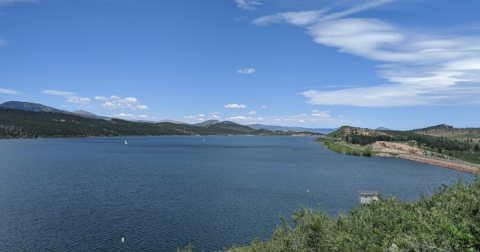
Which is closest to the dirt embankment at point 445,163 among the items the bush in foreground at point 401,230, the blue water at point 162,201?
the blue water at point 162,201

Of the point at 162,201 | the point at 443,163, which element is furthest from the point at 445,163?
the point at 162,201

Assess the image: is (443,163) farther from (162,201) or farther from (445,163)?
(162,201)

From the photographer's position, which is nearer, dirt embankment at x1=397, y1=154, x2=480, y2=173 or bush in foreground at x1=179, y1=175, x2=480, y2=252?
bush in foreground at x1=179, y1=175, x2=480, y2=252

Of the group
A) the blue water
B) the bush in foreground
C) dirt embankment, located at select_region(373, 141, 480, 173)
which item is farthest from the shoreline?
the bush in foreground

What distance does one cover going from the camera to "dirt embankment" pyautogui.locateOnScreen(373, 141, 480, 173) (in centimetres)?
11296

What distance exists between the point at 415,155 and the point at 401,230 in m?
148

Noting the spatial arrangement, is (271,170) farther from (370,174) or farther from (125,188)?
(125,188)

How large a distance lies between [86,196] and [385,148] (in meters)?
162

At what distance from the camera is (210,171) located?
100500 millimetres

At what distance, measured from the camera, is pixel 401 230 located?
20484 mm

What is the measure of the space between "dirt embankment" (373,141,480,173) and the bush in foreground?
98.2 m

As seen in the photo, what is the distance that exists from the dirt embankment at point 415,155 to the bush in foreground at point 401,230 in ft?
322

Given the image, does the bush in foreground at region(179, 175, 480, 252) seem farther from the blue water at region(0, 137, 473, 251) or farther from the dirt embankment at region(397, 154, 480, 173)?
the dirt embankment at region(397, 154, 480, 173)

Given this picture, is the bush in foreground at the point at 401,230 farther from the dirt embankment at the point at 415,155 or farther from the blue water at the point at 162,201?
the dirt embankment at the point at 415,155
